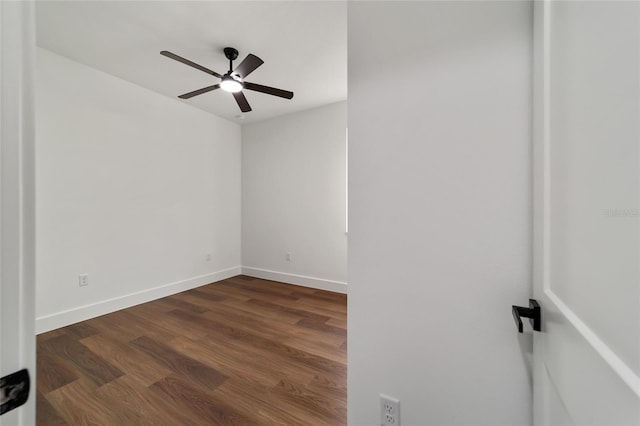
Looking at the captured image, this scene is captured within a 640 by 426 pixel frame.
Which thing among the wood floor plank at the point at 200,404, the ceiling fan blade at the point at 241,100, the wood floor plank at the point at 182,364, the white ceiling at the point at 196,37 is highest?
the white ceiling at the point at 196,37

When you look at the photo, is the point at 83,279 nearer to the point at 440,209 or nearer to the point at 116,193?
the point at 116,193

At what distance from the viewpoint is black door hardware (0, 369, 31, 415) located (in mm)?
356

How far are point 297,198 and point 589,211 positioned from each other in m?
3.52

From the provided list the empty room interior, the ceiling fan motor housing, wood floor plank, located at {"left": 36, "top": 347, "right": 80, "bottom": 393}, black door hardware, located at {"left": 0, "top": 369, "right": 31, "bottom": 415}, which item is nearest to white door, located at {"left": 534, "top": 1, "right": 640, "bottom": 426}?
the empty room interior

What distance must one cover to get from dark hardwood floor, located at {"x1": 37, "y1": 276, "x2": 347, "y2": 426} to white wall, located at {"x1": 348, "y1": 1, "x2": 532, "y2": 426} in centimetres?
72

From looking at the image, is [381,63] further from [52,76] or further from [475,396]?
[52,76]

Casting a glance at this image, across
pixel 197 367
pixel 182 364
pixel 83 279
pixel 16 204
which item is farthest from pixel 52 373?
pixel 16 204

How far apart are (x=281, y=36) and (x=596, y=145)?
2.38 meters

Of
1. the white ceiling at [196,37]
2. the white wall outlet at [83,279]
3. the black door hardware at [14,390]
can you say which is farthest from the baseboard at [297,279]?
the black door hardware at [14,390]

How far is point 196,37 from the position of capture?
2.12m

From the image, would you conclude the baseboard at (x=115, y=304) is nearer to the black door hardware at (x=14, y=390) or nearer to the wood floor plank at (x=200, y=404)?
the wood floor plank at (x=200, y=404)

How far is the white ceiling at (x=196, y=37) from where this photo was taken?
182 cm

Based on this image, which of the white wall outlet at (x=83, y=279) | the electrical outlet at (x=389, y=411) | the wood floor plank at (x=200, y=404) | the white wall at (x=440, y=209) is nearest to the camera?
the white wall at (x=440, y=209)

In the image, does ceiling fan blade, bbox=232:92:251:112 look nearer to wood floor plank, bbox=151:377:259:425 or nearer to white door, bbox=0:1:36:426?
white door, bbox=0:1:36:426
